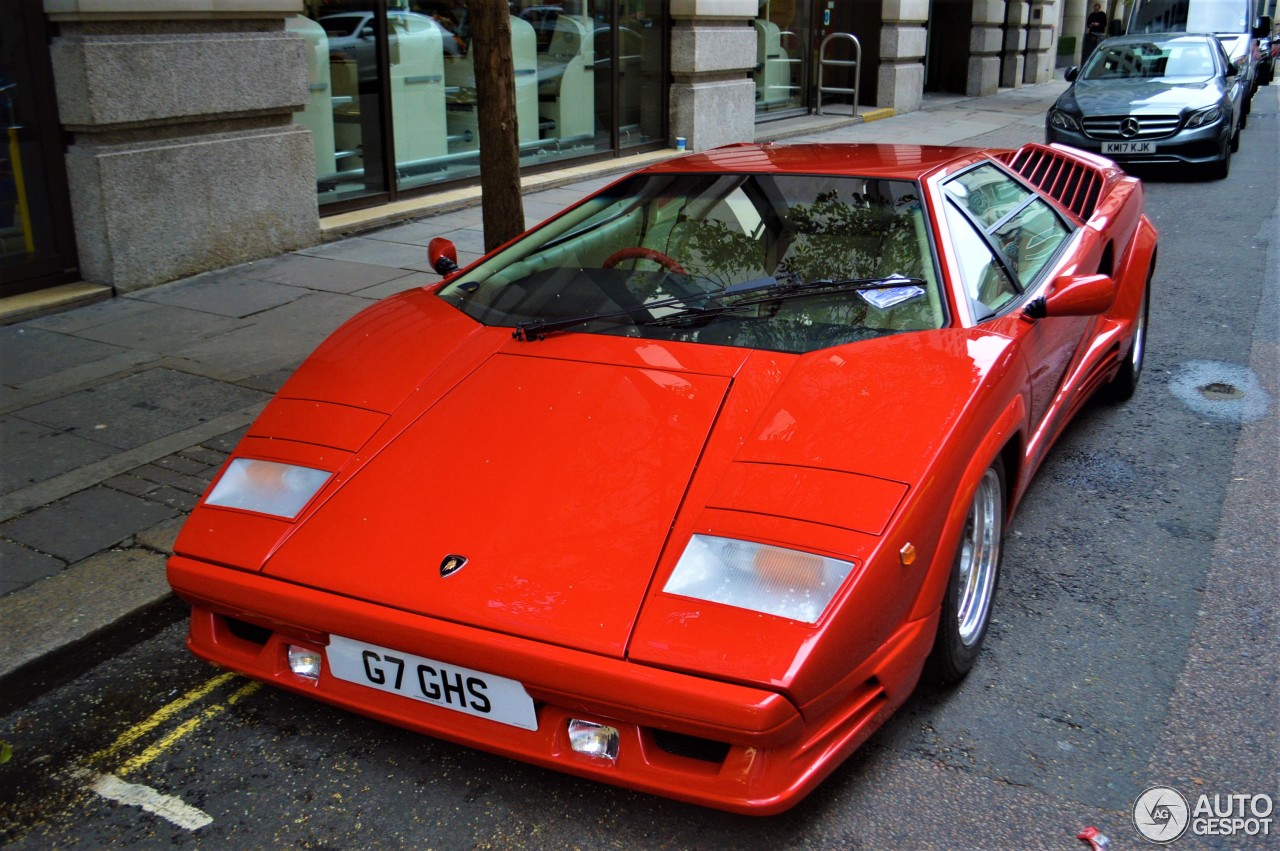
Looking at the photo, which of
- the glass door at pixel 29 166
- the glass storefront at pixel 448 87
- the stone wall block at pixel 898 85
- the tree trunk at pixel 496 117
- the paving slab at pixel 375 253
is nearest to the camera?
the tree trunk at pixel 496 117

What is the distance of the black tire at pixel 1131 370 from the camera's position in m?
5.17

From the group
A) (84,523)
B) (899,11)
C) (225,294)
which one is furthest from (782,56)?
(84,523)

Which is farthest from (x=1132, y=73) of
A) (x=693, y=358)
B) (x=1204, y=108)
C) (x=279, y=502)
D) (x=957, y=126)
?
(x=279, y=502)

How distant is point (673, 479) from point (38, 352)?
4.51 meters

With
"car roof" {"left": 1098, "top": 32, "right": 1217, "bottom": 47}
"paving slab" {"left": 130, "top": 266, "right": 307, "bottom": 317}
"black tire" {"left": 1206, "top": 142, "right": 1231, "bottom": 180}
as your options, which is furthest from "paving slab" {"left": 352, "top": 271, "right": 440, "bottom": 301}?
"car roof" {"left": 1098, "top": 32, "right": 1217, "bottom": 47}

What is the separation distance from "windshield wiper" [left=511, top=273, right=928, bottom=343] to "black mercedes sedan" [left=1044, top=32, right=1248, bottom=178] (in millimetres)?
9771

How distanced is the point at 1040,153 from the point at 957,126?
1166 cm

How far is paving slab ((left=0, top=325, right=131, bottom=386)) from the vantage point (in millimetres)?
5535

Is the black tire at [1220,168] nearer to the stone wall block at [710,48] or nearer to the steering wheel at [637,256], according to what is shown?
the stone wall block at [710,48]

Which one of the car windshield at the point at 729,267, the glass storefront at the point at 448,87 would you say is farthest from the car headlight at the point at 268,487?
the glass storefront at the point at 448,87

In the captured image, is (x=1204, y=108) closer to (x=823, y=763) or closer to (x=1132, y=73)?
(x=1132, y=73)

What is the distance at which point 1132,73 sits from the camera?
42.3 feet

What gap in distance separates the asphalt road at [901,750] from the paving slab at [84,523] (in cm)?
56

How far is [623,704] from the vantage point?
7.40ft
